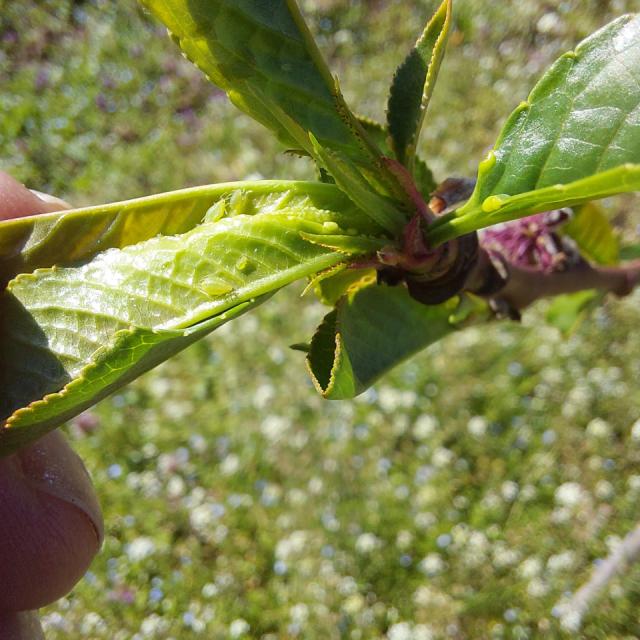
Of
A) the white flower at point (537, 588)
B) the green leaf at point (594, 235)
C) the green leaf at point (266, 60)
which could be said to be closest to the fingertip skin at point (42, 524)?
the green leaf at point (266, 60)

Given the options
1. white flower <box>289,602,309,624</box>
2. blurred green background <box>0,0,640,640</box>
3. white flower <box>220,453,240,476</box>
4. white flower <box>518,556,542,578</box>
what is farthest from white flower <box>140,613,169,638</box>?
white flower <box>518,556,542,578</box>

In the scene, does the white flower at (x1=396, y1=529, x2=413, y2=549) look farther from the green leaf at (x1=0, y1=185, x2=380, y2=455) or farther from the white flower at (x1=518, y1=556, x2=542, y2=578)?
the green leaf at (x1=0, y1=185, x2=380, y2=455)

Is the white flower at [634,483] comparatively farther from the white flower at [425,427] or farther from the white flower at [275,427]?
the white flower at [275,427]

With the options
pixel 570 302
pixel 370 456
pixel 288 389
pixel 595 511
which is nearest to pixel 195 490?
pixel 288 389

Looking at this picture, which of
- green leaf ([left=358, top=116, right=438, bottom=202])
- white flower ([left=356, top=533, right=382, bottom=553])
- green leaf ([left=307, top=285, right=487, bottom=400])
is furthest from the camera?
white flower ([left=356, top=533, right=382, bottom=553])

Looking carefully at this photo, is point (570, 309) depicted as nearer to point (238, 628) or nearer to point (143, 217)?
point (143, 217)

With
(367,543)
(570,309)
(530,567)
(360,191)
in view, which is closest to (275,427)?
(367,543)
